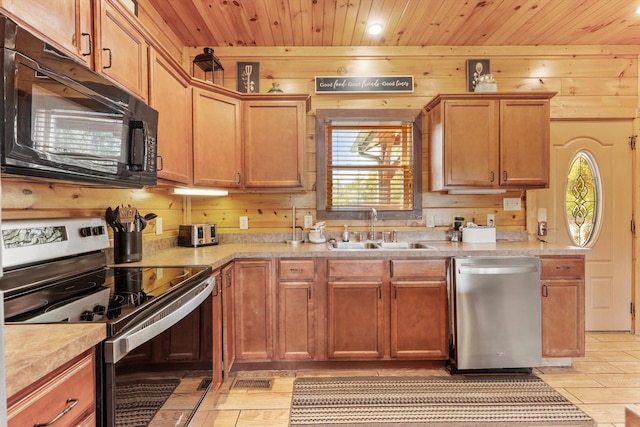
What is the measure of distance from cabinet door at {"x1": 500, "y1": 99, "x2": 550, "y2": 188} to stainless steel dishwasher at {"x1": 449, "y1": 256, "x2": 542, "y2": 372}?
0.83 metres

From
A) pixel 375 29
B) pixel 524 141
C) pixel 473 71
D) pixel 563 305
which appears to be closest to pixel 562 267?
pixel 563 305

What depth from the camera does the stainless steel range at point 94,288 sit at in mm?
1006

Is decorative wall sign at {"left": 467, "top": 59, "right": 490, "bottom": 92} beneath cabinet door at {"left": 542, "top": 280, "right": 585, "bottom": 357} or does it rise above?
above

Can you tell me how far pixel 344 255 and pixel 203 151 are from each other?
4.32 ft

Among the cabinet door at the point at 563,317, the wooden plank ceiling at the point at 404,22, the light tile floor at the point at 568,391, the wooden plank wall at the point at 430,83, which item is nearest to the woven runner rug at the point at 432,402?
the light tile floor at the point at 568,391

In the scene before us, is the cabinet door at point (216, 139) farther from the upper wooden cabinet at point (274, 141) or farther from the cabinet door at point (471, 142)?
the cabinet door at point (471, 142)

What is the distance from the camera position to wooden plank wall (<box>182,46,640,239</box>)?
3.19 m

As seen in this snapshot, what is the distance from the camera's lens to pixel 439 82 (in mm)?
3221

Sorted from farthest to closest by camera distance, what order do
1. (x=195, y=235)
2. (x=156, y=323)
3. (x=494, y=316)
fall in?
(x=195, y=235)
(x=494, y=316)
(x=156, y=323)

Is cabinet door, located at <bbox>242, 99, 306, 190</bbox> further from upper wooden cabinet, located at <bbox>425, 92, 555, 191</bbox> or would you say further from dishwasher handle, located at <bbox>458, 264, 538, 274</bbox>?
dishwasher handle, located at <bbox>458, 264, 538, 274</bbox>

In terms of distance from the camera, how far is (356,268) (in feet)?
8.36

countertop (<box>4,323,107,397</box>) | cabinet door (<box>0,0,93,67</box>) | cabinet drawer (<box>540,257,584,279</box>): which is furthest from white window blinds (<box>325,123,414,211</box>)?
countertop (<box>4,323,107,397</box>)

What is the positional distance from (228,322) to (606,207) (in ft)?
11.7

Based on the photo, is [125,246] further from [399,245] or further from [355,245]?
[399,245]
